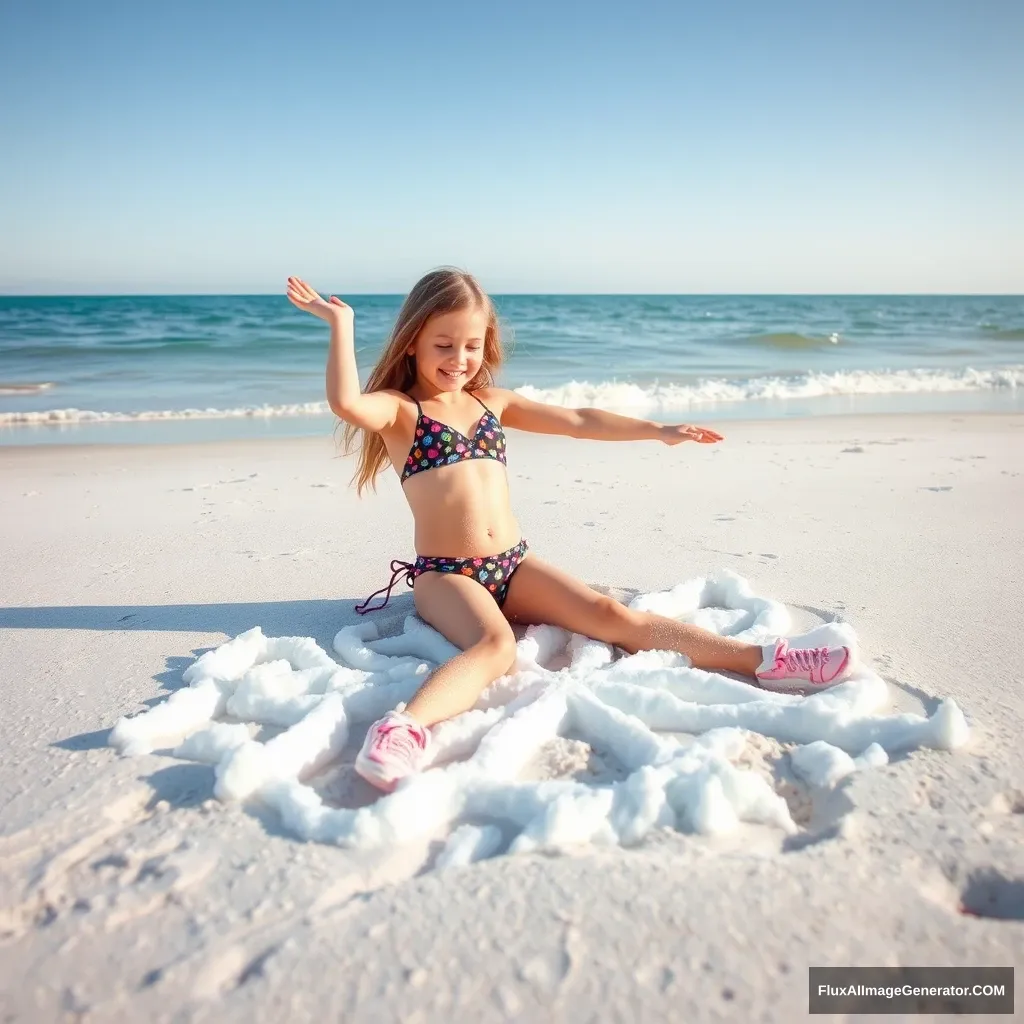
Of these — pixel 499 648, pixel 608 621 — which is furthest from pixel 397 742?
pixel 608 621

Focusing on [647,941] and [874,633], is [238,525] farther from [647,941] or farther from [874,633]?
[647,941]

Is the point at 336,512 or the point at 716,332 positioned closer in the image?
the point at 336,512

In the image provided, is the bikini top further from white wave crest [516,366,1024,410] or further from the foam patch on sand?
white wave crest [516,366,1024,410]

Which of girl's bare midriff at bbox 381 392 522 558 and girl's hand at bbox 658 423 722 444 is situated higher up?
girl's hand at bbox 658 423 722 444

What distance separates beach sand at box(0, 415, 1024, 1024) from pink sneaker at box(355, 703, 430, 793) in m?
0.23

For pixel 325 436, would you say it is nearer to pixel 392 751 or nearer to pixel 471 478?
pixel 471 478

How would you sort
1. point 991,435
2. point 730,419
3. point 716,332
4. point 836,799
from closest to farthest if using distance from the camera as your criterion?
point 836,799 < point 991,435 < point 730,419 < point 716,332

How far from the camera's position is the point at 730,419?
920 cm

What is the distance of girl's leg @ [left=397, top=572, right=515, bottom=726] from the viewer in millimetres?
2307

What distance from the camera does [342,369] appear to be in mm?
2602

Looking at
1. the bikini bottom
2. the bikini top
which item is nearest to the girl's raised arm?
the bikini top

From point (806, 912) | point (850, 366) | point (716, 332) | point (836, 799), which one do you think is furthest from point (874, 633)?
point (716, 332)

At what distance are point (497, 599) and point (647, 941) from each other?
1.59 m

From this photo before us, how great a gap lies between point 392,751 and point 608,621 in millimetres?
1010
